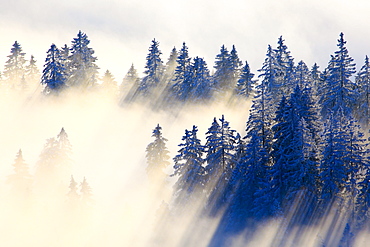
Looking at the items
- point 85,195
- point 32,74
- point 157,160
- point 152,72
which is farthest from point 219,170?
point 32,74

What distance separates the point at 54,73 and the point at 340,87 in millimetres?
50329

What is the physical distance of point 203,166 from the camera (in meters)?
61.9

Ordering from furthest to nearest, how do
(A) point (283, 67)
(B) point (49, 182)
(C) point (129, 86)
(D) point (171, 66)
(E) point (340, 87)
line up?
(D) point (171, 66) < (C) point (129, 86) < (A) point (283, 67) < (E) point (340, 87) < (B) point (49, 182)

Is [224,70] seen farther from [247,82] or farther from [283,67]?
[283,67]

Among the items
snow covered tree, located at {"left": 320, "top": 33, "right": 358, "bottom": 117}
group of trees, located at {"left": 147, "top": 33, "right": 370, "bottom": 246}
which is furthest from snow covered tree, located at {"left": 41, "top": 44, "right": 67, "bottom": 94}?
snow covered tree, located at {"left": 320, "top": 33, "right": 358, "bottom": 117}

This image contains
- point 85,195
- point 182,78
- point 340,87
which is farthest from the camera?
point 182,78

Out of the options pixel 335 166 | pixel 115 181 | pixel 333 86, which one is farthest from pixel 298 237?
pixel 115 181

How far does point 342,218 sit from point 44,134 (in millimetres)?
56713

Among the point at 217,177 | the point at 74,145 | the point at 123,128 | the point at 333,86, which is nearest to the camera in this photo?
the point at 217,177

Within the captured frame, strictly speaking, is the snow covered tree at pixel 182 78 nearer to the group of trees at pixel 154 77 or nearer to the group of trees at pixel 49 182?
the group of trees at pixel 154 77

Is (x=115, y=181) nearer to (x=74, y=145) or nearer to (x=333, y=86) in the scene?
(x=74, y=145)

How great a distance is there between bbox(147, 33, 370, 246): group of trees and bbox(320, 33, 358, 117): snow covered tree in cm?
1539

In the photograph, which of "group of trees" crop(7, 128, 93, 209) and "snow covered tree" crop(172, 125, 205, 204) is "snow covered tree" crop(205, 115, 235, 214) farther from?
"group of trees" crop(7, 128, 93, 209)

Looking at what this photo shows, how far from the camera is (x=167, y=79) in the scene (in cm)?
9669
